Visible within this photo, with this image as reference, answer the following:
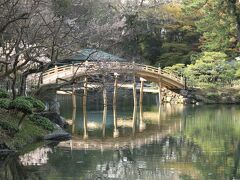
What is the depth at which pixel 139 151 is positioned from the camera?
16.3m

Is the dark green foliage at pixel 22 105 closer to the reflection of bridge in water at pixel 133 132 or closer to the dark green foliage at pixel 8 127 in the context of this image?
the dark green foliage at pixel 8 127

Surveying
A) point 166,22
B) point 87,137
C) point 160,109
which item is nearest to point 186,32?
point 166,22

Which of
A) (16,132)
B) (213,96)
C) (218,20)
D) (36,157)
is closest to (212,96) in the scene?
(213,96)

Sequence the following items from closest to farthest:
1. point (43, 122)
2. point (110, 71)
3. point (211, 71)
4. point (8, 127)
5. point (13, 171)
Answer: point (13, 171), point (8, 127), point (43, 122), point (110, 71), point (211, 71)

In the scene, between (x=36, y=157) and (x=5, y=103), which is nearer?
(x=36, y=157)

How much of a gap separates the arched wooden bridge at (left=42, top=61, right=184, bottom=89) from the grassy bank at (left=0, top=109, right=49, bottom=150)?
5.83 m

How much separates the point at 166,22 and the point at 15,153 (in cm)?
3178

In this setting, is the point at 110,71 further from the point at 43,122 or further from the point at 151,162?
the point at 151,162

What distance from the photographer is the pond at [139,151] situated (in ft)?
42.3

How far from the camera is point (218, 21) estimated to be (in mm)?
34188

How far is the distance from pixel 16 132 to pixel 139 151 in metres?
4.04

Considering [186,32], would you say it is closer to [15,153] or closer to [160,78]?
[160,78]

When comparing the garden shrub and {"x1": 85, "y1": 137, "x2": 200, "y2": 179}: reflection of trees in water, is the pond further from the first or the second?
the garden shrub

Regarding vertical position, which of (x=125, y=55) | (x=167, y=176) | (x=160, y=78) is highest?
(x=125, y=55)
